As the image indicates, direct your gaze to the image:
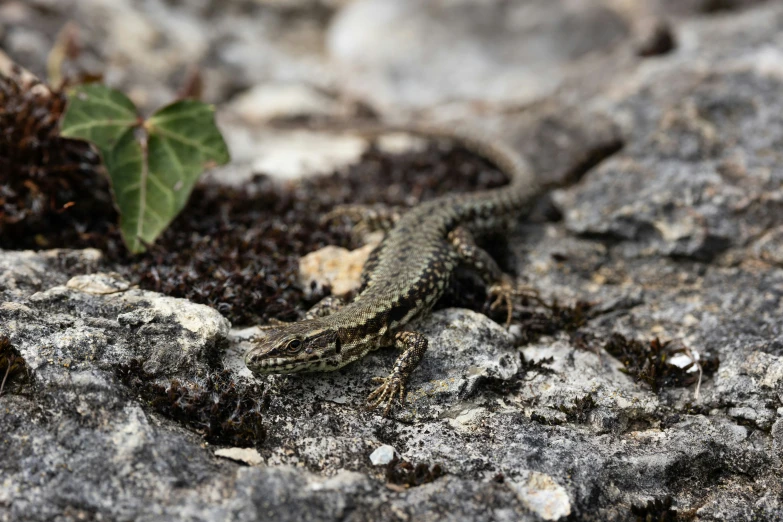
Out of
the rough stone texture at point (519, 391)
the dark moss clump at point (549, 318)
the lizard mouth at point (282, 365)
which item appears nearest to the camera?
the rough stone texture at point (519, 391)

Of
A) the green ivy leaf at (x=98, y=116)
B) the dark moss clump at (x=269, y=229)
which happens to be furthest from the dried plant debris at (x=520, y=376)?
the green ivy leaf at (x=98, y=116)

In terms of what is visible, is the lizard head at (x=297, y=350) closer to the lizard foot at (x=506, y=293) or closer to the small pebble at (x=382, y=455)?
the small pebble at (x=382, y=455)

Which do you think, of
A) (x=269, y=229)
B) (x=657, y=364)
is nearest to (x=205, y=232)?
(x=269, y=229)

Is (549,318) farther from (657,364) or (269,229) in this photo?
(269,229)

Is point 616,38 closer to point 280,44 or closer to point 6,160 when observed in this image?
point 280,44

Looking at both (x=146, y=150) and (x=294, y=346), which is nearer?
(x=294, y=346)

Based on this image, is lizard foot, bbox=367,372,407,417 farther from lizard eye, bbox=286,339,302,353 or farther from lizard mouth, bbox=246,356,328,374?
lizard eye, bbox=286,339,302,353

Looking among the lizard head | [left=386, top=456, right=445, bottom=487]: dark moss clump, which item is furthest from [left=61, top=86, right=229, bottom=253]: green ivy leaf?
[left=386, top=456, right=445, bottom=487]: dark moss clump
